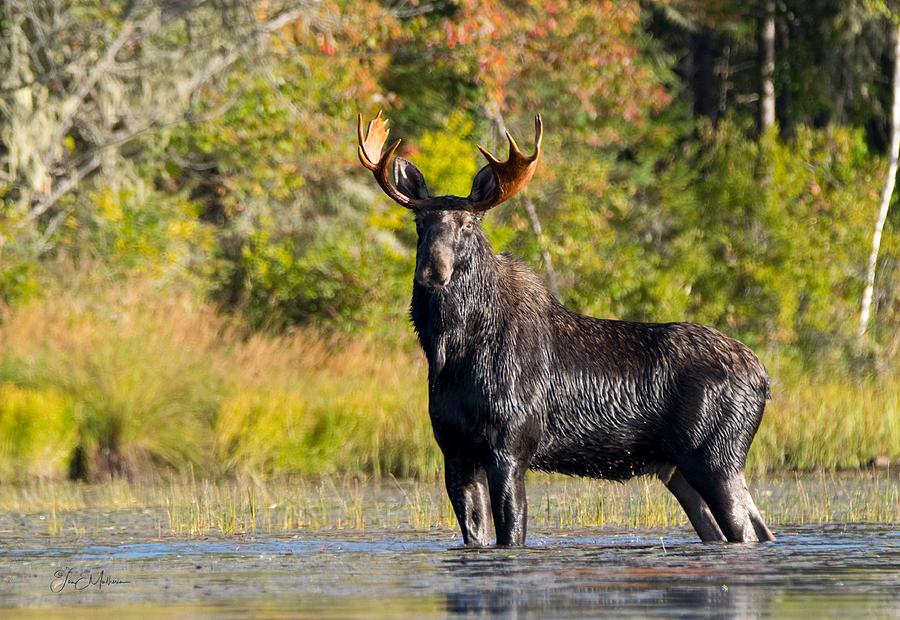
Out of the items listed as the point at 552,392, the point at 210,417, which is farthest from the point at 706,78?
the point at 552,392

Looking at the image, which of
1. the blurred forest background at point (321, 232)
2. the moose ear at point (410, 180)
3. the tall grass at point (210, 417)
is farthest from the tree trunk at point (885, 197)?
the moose ear at point (410, 180)

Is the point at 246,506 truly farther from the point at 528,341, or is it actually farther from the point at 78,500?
the point at 528,341

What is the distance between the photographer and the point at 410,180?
10492 mm

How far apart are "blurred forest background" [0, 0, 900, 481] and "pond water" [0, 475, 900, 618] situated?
4945 millimetres

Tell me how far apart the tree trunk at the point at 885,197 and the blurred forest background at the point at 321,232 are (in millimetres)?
163

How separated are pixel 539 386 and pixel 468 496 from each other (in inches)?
30.1

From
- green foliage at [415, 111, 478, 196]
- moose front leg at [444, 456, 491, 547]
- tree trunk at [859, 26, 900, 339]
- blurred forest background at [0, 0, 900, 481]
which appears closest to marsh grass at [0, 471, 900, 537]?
blurred forest background at [0, 0, 900, 481]

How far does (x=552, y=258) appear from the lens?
80.2 feet

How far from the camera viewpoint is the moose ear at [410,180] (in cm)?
1046

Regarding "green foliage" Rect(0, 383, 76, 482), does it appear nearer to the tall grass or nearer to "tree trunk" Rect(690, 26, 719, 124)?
the tall grass

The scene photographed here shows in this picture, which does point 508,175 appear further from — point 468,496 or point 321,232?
point 321,232

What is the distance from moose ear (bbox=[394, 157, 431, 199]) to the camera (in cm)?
1046

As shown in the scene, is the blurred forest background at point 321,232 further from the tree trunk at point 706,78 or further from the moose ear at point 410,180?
the moose ear at point 410,180

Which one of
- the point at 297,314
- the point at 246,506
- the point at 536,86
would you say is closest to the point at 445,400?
the point at 246,506
